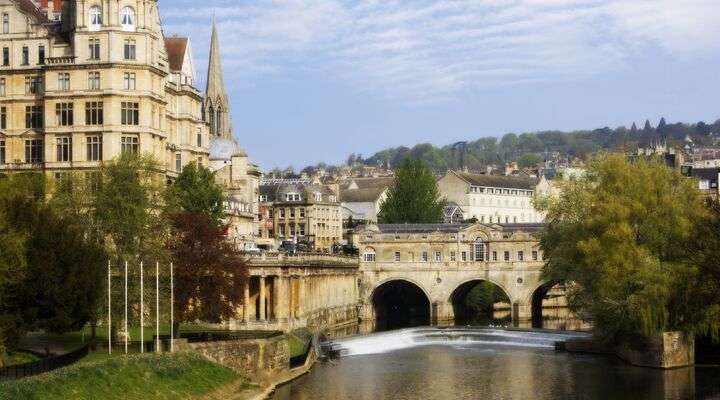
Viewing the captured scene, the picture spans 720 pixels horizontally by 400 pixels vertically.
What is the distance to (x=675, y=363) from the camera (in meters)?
80.8

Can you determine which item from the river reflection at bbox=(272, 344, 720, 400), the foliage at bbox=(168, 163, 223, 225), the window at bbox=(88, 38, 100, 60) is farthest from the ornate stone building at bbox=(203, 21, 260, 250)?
the river reflection at bbox=(272, 344, 720, 400)

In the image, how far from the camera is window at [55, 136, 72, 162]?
89875mm

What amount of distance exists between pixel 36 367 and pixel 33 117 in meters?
39.8

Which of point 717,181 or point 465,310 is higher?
point 717,181

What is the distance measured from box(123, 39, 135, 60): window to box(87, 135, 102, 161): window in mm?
5854

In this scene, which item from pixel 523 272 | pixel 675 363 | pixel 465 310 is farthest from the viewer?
pixel 465 310

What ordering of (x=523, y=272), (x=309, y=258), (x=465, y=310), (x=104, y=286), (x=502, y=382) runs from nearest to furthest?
(x=104, y=286)
(x=502, y=382)
(x=309, y=258)
(x=523, y=272)
(x=465, y=310)

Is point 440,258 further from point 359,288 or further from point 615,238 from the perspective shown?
point 615,238

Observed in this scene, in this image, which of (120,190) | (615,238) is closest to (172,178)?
(120,190)

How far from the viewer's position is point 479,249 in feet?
447

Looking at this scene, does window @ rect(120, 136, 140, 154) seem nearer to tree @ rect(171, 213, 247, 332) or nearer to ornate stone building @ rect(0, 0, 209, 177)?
ornate stone building @ rect(0, 0, 209, 177)

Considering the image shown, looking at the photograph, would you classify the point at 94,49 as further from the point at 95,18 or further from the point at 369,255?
the point at 369,255

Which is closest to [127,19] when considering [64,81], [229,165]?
[64,81]

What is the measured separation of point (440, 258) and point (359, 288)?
29.5 ft
